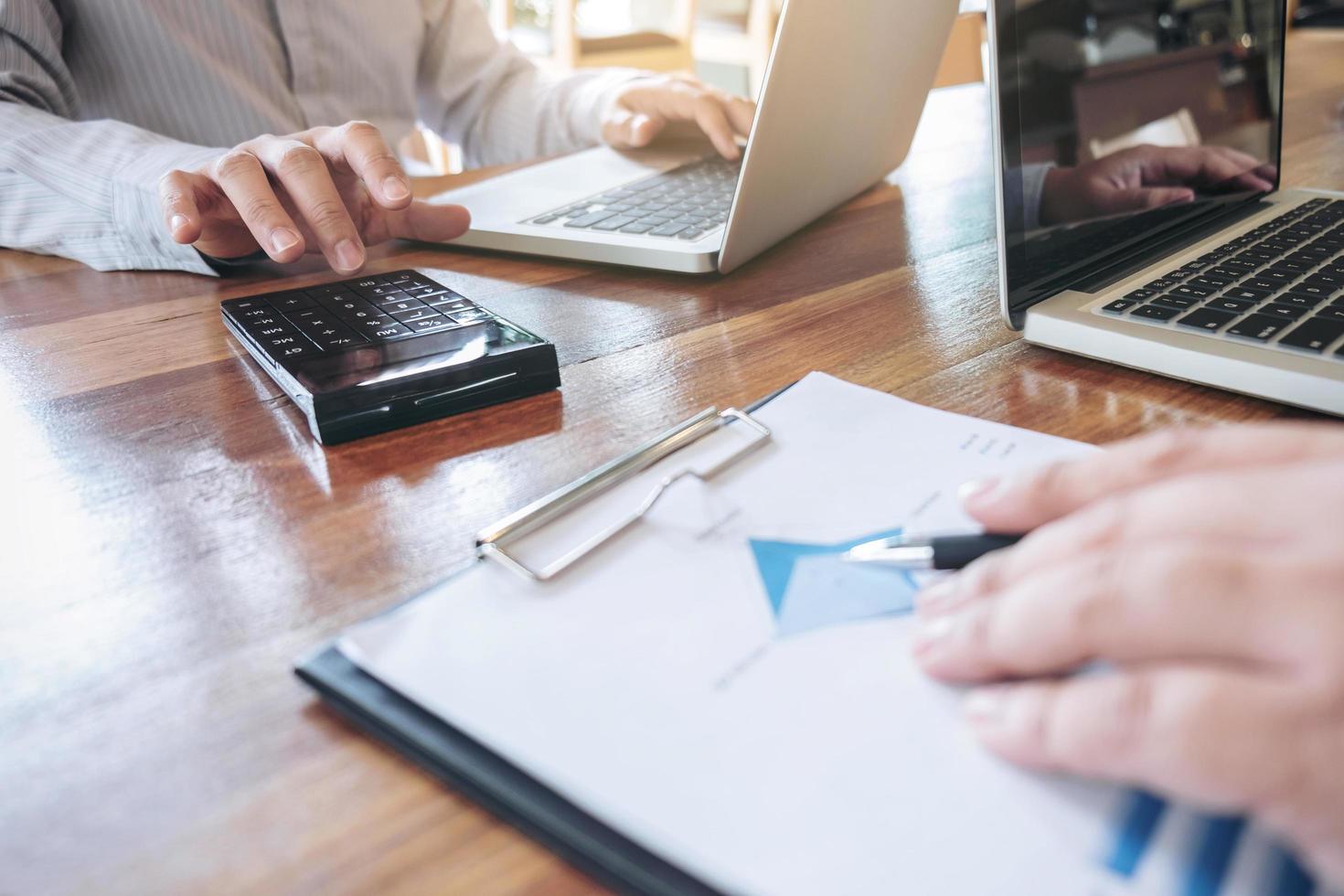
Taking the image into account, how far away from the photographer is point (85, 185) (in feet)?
2.58

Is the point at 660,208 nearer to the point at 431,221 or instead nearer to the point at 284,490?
the point at 431,221

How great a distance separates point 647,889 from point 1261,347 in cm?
38

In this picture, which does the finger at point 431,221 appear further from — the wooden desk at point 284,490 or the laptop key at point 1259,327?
the laptop key at point 1259,327

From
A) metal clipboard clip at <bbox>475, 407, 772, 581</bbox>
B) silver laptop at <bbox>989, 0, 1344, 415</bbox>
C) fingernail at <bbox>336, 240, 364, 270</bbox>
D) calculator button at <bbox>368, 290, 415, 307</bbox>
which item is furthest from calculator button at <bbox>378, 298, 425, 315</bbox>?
silver laptop at <bbox>989, 0, 1344, 415</bbox>

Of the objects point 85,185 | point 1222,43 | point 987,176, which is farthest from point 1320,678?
point 85,185

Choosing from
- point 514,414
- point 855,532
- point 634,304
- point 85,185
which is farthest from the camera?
point 85,185

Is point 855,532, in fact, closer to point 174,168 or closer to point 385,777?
point 385,777

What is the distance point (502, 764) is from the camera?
10.5 inches

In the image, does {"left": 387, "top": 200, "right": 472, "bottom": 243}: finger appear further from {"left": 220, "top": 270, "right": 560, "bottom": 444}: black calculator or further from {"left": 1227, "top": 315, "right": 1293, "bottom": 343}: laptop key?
{"left": 1227, "top": 315, "right": 1293, "bottom": 343}: laptop key

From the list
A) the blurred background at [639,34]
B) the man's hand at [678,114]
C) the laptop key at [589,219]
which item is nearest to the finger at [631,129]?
the man's hand at [678,114]

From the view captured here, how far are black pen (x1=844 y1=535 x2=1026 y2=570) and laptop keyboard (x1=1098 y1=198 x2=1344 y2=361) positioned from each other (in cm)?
22

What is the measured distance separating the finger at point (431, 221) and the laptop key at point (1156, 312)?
0.49 meters

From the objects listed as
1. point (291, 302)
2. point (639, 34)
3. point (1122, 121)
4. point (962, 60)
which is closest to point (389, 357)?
point (291, 302)

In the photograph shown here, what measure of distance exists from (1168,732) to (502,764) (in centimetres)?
17
